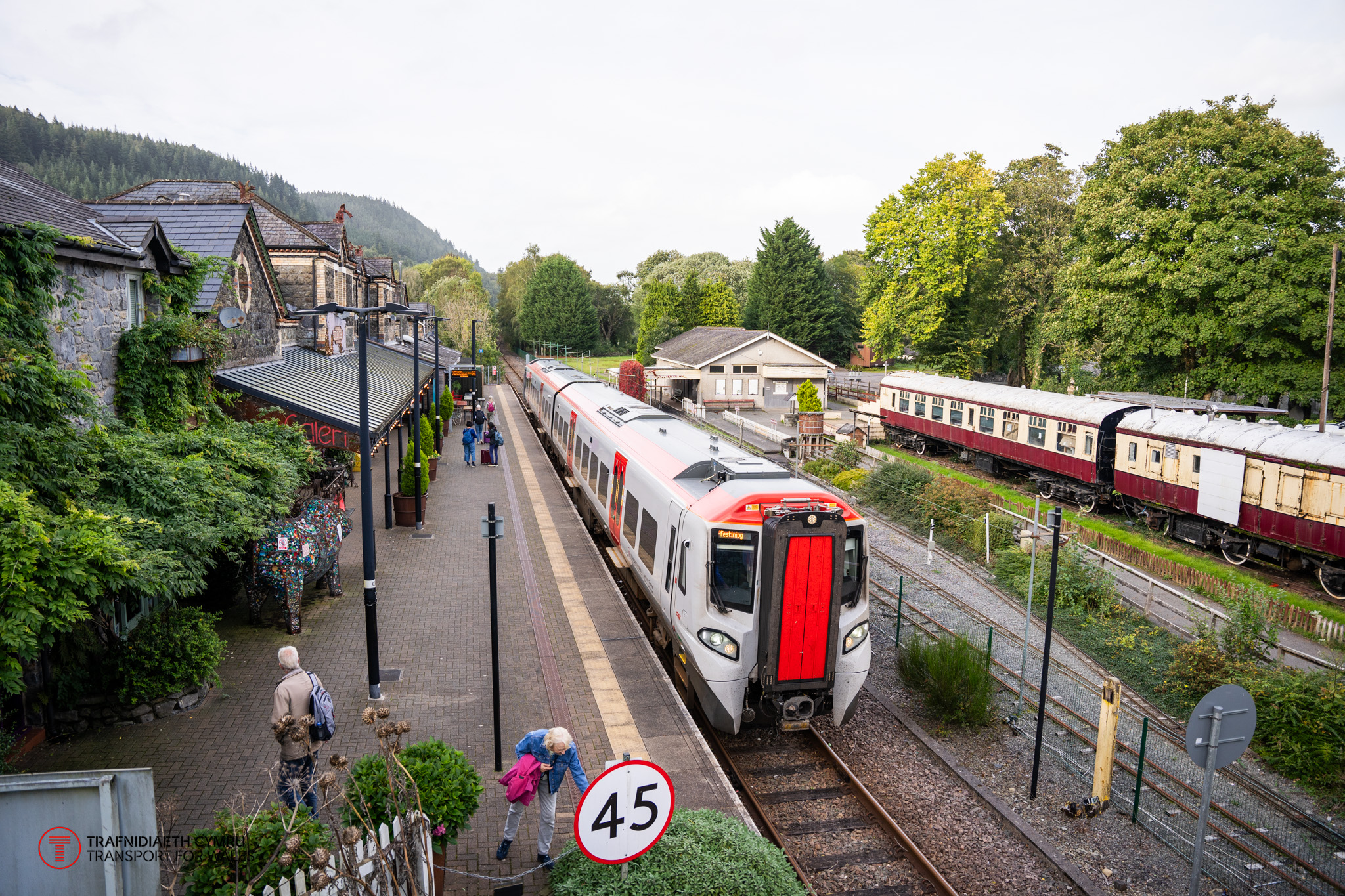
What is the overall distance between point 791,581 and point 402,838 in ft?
14.8

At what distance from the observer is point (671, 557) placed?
10.1 meters

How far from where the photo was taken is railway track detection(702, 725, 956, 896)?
7379 millimetres

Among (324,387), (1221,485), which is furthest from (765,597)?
A: (1221,485)

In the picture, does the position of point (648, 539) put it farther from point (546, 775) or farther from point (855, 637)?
point (546, 775)

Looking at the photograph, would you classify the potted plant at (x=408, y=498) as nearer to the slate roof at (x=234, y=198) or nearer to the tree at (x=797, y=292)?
the slate roof at (x=234, y=198)

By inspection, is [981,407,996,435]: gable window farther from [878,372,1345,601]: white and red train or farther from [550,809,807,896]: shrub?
[550,809,807,896]: shrub

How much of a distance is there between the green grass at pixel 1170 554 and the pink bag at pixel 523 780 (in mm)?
13331

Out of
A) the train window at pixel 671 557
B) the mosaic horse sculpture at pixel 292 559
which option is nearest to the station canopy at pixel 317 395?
the mosaic horse sculpture at pixel 292 559

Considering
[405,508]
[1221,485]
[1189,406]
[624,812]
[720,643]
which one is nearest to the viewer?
[624,812]

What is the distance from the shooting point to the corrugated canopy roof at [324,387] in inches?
540

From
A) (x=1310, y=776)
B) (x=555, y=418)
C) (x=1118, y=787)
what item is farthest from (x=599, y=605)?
(x=555, y=418)

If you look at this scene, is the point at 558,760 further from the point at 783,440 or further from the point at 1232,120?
the point at 1232,120

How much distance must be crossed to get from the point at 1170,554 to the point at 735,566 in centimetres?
1542

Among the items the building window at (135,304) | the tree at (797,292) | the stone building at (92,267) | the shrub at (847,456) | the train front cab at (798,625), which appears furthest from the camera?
the tree at (797,292)
